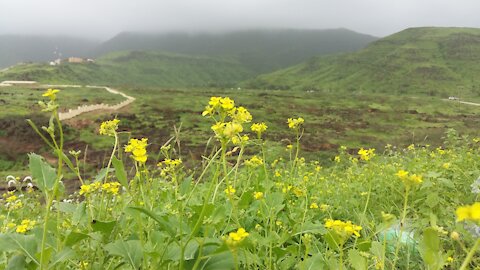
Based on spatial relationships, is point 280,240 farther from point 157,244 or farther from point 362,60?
point 362,60

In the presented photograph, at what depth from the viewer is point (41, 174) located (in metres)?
2.35

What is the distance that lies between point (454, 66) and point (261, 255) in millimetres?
185306

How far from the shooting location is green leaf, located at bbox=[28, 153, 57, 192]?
2.30 meters

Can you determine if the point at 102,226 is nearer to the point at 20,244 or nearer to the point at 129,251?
the point at 129,251

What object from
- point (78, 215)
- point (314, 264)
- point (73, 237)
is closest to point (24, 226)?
point (78, 215)

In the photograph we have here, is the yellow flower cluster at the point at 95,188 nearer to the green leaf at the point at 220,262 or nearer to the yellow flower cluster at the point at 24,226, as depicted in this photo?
the yellow flower cluster at the point at 24,226

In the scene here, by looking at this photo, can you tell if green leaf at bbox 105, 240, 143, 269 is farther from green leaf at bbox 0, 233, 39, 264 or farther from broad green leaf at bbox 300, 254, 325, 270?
broad green leaf at bbox 300, 254, 325, 270

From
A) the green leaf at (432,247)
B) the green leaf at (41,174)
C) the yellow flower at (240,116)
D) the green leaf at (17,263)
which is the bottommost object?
the green leaf at (17,263)

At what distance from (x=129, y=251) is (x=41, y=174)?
68cm

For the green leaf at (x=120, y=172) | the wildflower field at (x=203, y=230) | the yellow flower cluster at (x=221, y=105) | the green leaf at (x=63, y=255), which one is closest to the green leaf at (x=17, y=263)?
the wildflower field at (x=203, y=230)

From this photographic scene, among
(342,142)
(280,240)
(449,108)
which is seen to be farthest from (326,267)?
(449,108)

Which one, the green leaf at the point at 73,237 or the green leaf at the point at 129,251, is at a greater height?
the green leaf at the point at 73,237

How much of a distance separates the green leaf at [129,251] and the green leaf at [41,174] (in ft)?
1.60

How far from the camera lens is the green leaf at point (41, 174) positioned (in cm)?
230
